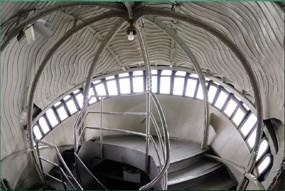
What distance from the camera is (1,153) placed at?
6562 millimetres

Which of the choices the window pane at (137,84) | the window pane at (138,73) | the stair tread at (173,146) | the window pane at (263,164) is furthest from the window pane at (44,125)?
the window pane at (263,164)

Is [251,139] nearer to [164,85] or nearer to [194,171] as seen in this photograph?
[194,171]

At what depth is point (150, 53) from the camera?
977cm

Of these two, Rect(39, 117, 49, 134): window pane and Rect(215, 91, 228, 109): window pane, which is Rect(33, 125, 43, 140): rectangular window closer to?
Rect(39, 117, 49, 134): window pane

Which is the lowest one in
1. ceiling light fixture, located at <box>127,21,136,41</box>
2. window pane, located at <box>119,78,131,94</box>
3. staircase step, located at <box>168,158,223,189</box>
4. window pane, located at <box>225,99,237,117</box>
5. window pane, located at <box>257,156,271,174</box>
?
staircase step, located at <box>168,158,223,189</box>

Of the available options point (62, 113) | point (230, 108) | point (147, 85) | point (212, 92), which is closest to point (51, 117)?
point (62, 113)

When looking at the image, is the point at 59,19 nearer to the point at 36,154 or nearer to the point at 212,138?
the point at 36,154

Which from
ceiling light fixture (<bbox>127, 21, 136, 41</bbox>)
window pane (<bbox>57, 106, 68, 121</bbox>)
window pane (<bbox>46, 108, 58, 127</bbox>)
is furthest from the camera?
window pane (<bbox>57, 106, 68, 121</bbox>)

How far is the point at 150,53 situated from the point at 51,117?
4317 millimetres

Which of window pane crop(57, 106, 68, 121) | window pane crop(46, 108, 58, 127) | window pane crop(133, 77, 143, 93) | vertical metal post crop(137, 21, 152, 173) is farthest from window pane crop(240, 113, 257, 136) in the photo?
window pane crop(46, 108, 58, 127)

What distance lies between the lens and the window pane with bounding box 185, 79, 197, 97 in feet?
37.3

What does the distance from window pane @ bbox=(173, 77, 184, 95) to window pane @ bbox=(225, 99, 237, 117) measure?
2.29 metres

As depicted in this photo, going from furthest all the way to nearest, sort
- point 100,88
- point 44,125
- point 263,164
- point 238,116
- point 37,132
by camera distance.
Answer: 1. point 100,88
2. point 44,125
3. point 37,132
4. point 238,116
5. point 263,164

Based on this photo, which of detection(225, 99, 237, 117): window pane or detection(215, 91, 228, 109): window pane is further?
detection(215, 91, 228, 109): window pane
